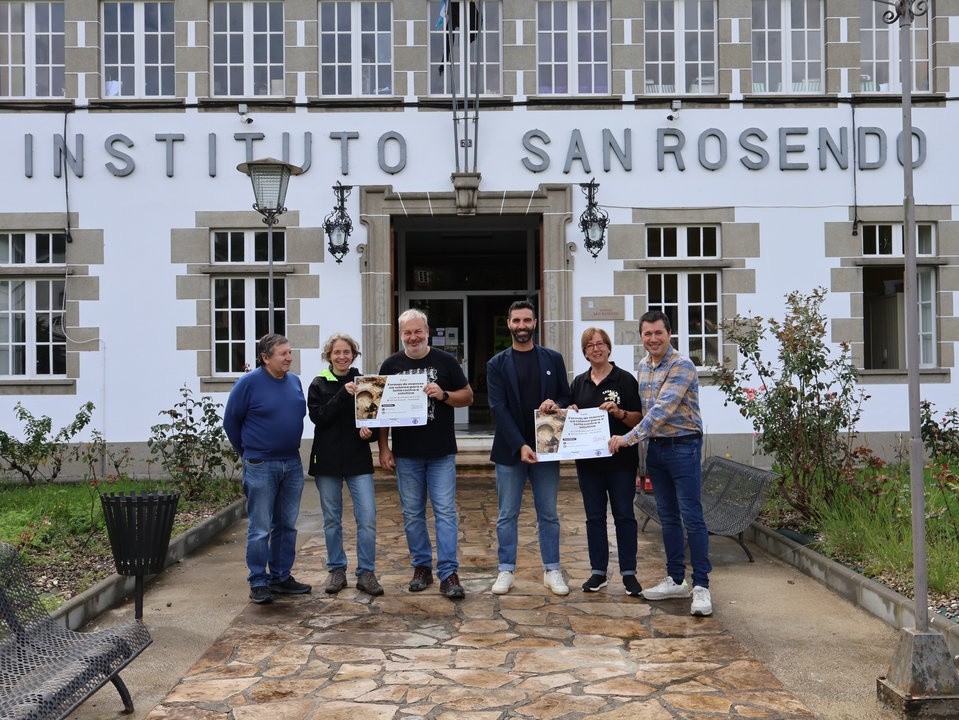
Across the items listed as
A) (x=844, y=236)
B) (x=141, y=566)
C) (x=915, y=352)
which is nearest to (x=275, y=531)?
(x=141, y=566)

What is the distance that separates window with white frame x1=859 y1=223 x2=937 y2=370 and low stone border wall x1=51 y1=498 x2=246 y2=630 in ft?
30.4

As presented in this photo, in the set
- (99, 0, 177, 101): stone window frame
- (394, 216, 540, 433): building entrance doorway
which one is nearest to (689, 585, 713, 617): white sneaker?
(394, 216, 540, 433): building entrance doorway

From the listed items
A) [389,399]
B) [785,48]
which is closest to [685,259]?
[785,48]

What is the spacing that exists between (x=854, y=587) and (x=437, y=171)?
837 cm

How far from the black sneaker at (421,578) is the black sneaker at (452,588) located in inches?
7.5

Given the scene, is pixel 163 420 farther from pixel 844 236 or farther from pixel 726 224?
pixel 844 236

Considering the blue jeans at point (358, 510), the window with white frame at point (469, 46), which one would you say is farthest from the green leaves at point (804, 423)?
the window with white frame at point (469, 46)

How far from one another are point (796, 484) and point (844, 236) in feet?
19.1

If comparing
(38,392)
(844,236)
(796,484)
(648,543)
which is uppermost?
(844,236)

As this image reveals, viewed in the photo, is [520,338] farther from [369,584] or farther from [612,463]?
[369,584]

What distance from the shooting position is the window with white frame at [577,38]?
1288 cm

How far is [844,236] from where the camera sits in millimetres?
12617

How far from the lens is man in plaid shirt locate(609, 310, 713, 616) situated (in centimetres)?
580

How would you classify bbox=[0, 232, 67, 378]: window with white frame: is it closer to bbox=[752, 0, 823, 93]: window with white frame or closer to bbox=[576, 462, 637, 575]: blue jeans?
bbox=[576, 462, 637, 575]: blue jeans
